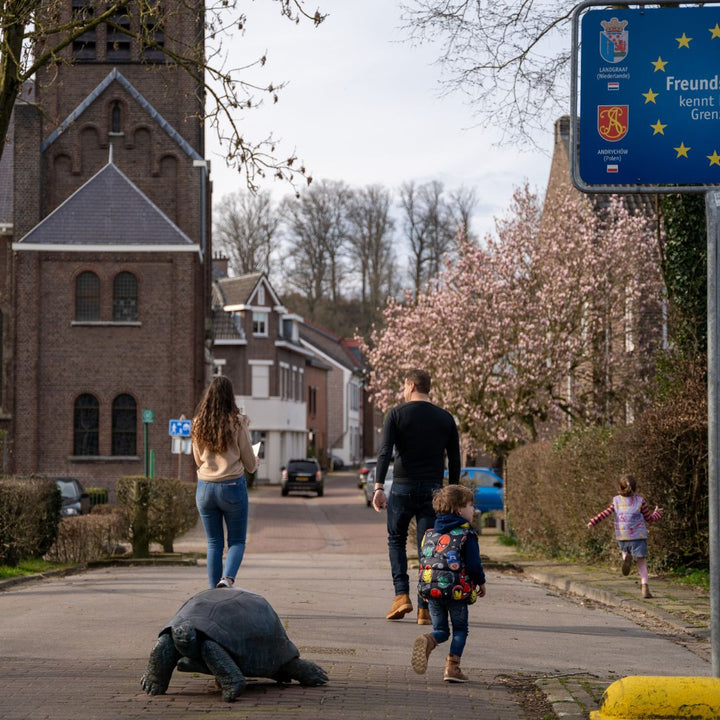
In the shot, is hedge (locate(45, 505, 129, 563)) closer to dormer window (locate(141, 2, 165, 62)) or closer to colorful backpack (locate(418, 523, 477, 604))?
dormer window (locate(141, 2, 165, 62))

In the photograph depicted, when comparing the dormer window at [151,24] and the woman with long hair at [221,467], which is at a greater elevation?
the dormer window at [151,24]

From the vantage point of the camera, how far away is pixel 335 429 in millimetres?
92250

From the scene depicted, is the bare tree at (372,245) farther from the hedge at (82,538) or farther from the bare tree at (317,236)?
the hedge at (82,538)

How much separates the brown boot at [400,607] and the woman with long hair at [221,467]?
143 cm

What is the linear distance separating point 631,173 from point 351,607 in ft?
18.8

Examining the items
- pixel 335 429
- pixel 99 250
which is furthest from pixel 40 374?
pixel 335 429

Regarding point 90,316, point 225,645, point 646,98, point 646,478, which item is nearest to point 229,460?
point 225,645

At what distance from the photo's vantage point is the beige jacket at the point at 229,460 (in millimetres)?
8992

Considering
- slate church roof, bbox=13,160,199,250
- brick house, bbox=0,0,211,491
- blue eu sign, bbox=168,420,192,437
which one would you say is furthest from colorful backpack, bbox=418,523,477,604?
slate church roof, bbox=13,160,199,250

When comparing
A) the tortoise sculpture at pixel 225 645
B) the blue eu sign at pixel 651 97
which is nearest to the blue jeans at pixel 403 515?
the tortoise sculpture at pixel 225 645

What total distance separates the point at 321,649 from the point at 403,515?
1.81 meters

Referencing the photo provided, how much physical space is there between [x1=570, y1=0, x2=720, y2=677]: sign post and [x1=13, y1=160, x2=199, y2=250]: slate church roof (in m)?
35.3

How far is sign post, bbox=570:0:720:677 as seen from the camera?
645 centimetres

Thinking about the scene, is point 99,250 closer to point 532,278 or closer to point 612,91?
point 532,278
